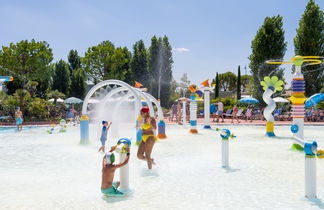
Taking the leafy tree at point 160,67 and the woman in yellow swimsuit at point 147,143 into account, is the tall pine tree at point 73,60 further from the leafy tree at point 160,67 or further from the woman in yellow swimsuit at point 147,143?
the woman in yellow swimsuit at point 147,143

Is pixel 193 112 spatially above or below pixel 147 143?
above

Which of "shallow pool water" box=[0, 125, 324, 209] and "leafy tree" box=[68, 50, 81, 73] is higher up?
"leafy tree" box=[68, 50, 81, 73]

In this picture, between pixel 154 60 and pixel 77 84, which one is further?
pixel 77 84

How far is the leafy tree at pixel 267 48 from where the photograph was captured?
107 feet

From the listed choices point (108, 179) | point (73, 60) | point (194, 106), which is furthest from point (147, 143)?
point (73, 60)

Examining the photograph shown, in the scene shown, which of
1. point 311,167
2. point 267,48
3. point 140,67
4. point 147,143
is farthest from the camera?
point 140,67

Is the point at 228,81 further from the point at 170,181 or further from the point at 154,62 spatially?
the point at 170,181

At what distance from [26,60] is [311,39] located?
29.6 meters

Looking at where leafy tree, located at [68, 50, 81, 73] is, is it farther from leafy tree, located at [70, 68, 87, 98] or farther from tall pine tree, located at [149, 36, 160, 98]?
tall pine tree, located at [149, 36, 160, 98]

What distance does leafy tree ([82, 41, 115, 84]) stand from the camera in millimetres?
43688

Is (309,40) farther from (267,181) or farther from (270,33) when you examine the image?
(267,181)

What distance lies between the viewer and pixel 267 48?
3259cm

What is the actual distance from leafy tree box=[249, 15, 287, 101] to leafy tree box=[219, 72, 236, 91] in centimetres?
5096

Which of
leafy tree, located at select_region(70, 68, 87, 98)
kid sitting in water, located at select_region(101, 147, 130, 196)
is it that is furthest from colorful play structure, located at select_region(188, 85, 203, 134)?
leafy tree, located at select_region(70, 68, 87, 98)
